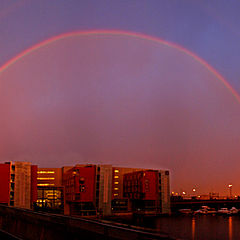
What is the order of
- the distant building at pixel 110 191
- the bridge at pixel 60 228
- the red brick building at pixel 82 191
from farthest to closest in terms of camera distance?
the distant building at pixel 110 191
the red brick building at pixel 82 191
the bridge at pixel 60 228

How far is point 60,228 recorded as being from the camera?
7.90m

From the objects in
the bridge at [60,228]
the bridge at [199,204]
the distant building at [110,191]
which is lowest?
the bridge at [199,204]

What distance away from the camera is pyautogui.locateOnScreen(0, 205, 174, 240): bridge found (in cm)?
559

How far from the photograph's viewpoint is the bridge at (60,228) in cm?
559

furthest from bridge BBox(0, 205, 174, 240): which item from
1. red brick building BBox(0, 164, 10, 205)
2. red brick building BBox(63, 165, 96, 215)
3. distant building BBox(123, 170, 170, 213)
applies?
distant building BBox(123, 170, 170, 213)

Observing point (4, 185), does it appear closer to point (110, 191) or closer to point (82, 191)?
point (82, 191)

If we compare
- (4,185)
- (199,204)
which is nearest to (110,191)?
(4,185)

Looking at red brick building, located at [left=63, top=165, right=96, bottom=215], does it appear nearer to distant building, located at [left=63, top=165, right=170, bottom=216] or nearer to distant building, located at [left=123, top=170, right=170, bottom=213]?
distant building, located at [left=63, top=165, right=170, bottom=216]

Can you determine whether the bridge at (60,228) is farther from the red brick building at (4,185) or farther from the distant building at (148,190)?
the distant building at (148,190)

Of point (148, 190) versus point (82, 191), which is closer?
point (82, 191)

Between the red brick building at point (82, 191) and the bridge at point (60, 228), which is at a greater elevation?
the bridge at point (60, 228)

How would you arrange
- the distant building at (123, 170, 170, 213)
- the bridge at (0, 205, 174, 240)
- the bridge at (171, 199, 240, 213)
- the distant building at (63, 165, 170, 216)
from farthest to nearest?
the bridge at (171, 199, 240, 213) < the distant building at (123, 170, 170, 213) < the distant building at (63, 165, 170, 216) < the bridge at (0, 205, 174, 240)

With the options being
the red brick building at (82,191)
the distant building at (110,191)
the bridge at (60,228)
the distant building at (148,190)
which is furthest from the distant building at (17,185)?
the bridge at (60,228)

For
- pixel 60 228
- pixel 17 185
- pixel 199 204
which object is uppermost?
pixel 60 228
